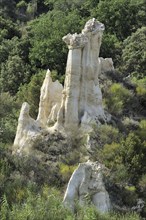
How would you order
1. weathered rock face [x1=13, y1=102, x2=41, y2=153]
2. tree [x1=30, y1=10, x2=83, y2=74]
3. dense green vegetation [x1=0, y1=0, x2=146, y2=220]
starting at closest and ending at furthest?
dense green vegetation [x1=0, y1=0, x2=146, y2=220], weathered rock face [x1=13, y1=102, x2=41, y2=153], tree [x1=30, y1=10, x2=83, y2=74]

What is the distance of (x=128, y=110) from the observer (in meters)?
28.8

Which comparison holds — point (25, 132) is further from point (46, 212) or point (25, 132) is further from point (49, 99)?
point (46, 212)

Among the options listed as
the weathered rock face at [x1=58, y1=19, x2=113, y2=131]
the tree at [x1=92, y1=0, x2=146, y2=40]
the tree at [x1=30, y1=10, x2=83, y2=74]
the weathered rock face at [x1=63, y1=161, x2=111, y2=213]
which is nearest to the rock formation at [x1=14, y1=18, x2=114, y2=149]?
the weathered rock face at [x1=58, y1=19, x2=113, y2=131]

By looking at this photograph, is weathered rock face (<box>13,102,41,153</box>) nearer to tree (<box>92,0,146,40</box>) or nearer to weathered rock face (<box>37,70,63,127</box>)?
weathered rock face (<box>37,70,63,127</box>)

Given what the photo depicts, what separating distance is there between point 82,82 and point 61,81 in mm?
13834

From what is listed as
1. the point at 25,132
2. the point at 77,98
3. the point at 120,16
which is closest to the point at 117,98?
the point at 77,98

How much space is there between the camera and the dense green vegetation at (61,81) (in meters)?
19.4

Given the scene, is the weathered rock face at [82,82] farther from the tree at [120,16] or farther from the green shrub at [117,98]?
the tree at [120,16]

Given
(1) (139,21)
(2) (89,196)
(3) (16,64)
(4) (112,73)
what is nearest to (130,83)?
(4) (112,73)

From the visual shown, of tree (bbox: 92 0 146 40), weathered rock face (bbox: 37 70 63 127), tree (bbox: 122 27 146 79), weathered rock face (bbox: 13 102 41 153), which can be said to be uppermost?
tree (bbox: 92 0 146 40)

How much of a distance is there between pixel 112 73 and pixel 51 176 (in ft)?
34.4

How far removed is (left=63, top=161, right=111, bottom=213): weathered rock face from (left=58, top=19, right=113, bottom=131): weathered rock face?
3982 millimetres

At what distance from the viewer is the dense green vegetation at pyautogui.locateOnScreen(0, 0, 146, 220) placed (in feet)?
63.6

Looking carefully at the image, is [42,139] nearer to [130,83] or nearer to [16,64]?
[130,83]
